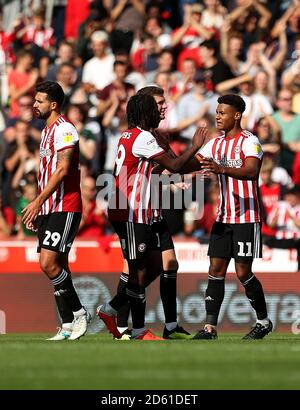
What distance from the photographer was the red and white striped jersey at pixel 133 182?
40.3ft

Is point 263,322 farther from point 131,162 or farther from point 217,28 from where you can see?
point 217,28

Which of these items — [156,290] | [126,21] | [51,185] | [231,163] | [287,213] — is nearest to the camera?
[51,185]

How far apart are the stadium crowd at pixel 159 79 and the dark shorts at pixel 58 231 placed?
397 centimetres

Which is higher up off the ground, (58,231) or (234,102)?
(234,102)

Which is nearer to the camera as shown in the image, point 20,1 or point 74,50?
point 74,50

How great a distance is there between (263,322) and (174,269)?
0.99m

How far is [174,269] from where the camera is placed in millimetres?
12719

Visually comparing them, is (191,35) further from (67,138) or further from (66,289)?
(66,289)

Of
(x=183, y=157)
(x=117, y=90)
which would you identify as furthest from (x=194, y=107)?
(x=183, y=157)

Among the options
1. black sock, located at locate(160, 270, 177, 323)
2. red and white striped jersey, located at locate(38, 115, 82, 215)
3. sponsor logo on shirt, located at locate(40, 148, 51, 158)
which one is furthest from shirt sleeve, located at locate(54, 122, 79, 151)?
black sock, located at locate(160, 270, 177, 323)

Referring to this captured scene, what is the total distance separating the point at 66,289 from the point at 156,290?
3731mm

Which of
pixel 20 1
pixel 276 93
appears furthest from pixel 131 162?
pixel 20 1

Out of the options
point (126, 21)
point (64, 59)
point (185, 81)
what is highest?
point (126, 21)

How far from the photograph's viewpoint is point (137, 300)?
1233 centimetres
